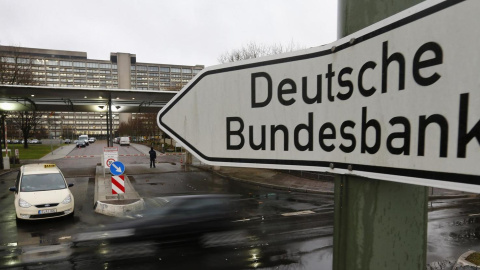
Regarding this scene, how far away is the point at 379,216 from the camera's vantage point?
3.40 ft

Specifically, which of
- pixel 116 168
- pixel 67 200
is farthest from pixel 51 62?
pixel 67 200

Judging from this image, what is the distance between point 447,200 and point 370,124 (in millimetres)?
15319

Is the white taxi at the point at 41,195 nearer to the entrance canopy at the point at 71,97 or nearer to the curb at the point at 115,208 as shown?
the curb at the point at 115,208

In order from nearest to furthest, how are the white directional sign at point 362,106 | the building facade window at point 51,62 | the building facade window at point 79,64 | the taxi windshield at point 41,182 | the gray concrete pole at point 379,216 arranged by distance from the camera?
the white directional sign at point 362,106 → the gray concrete pole at point 379,216 → the taxi windshield at point 41,182 → the building facade window at point 51,62 → the building facade window at point 79,64

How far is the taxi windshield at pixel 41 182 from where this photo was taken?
9868 millimetres

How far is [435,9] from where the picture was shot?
2.68 feet

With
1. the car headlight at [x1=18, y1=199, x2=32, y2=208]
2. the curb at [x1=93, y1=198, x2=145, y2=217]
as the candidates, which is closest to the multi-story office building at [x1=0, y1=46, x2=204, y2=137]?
the curb at [x1=93, y1=198, x2=145, y2=217]

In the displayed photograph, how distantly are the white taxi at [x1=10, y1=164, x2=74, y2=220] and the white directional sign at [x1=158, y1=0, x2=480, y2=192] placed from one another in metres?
9.91

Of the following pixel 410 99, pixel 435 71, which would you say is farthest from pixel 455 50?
pixel 410 99

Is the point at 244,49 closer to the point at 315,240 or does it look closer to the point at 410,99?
the point at 315,240

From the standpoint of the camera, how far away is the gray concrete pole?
1.04m

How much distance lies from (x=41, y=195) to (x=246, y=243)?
7494 millimetres

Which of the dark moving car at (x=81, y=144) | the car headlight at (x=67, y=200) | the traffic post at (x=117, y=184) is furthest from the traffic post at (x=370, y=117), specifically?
the dark moving car at (x=81, y=144)

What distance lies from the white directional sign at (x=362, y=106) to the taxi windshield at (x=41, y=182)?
1091cm
